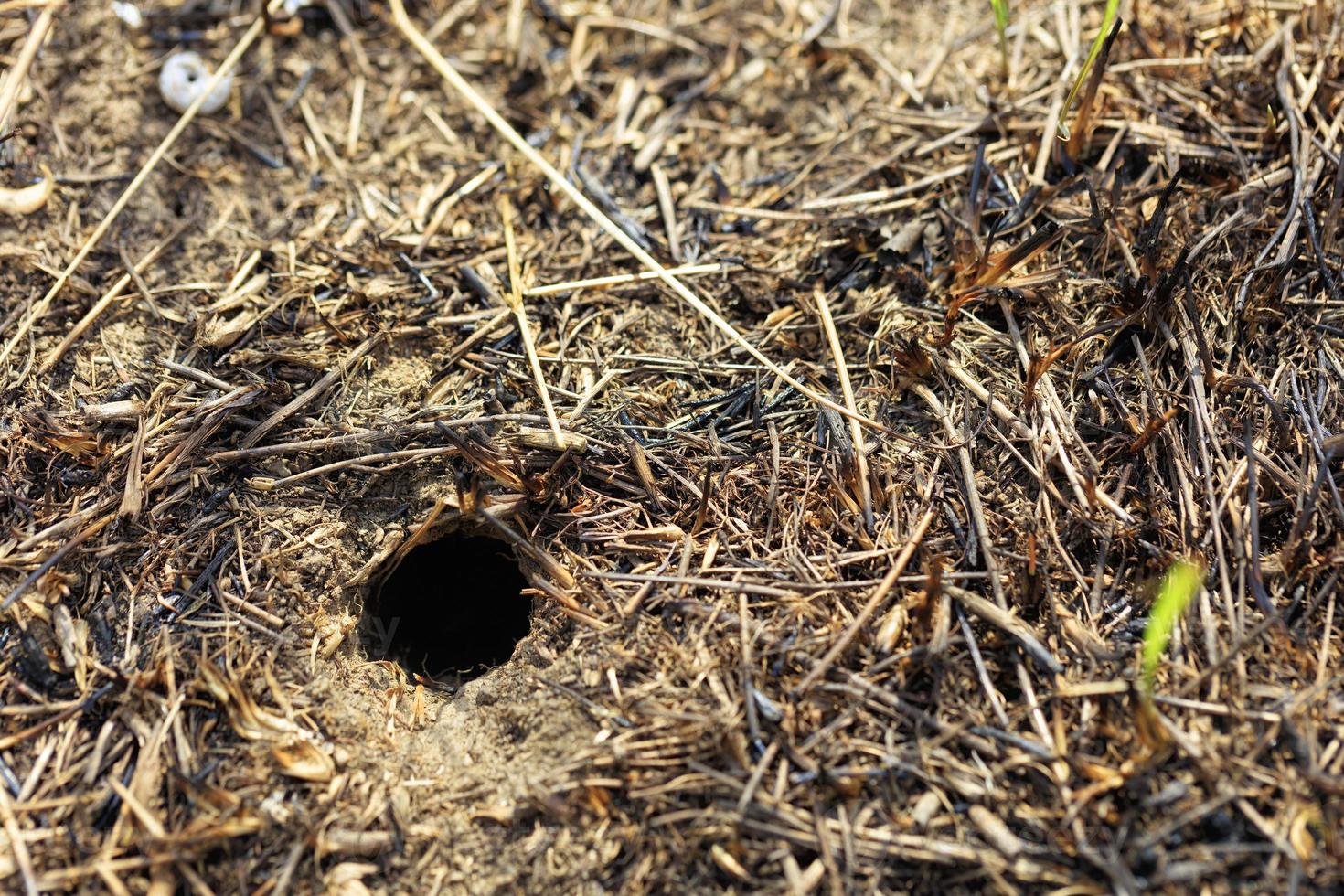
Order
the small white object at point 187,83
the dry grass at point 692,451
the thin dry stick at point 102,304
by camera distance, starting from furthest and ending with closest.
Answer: the small white object at point 187,83 < the thin dry stick at point 102,304 < the dry grass at point 692,451

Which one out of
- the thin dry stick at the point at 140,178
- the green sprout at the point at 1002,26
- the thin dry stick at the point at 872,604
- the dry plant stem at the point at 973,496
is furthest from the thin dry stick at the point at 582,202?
the green sprout at the point at 1002,26

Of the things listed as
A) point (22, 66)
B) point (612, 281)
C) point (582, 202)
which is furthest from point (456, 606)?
point (22, 66)

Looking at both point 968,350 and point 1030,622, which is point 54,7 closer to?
A: point 968,350

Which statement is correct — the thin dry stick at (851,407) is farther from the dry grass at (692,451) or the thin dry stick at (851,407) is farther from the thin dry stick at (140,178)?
the thin dry stick at (140,178)

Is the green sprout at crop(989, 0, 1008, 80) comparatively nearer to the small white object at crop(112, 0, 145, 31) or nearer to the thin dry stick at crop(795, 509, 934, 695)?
the thin dry stick at crop(795, 509, 934, 695)

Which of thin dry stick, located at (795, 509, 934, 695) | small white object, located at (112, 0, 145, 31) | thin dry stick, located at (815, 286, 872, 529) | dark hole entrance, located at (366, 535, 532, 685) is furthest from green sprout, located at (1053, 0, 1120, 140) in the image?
small white object, located at (112, 0, 145, 31)

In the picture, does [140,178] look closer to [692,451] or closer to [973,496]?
[692,451]

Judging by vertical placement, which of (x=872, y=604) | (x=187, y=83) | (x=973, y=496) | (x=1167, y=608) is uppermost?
(x=187, y=83)
